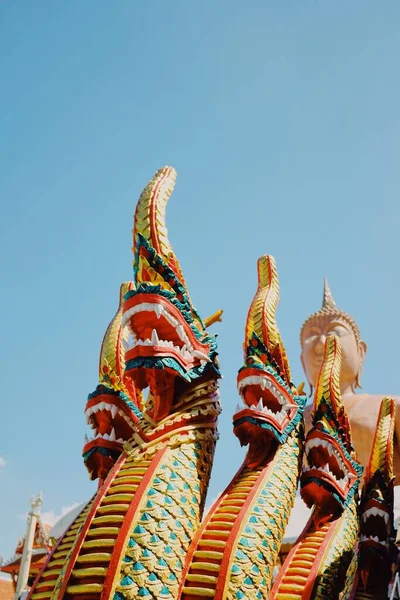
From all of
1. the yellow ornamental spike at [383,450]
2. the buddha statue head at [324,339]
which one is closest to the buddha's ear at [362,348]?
the buddha statue head at [324,339]

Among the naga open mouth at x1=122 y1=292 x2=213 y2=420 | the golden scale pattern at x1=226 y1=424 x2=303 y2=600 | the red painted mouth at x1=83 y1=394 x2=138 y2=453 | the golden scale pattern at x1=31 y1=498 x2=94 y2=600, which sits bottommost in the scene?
the golden scale pattern at x1=31 y1=498 x2=94 y2=600

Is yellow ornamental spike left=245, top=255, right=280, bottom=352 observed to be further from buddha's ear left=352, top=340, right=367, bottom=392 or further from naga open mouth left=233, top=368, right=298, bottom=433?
buddha's ear left=352, top=340, right=367, bottom=392

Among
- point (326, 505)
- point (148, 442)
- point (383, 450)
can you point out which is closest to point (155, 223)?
point (148, 442)

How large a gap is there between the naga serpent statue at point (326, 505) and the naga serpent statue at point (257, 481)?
0.29 m

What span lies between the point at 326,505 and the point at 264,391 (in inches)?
54.8

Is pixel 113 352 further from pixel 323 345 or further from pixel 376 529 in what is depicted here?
pixel 323 345

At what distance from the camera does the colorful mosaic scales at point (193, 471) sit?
14.8 feet

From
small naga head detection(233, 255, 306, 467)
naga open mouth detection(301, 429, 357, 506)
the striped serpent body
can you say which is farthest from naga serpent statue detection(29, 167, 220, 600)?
naga open mouth detection(301, 429, 357, 506)

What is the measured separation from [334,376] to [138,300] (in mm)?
2360

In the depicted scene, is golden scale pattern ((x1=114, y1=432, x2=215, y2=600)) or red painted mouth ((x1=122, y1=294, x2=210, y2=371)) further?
red painted mouth ((x1=122, y1=294, x2=210, y2=371))

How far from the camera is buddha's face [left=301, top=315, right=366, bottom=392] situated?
13.6m

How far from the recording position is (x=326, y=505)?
6203mm

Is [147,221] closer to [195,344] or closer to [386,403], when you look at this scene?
[195,344]

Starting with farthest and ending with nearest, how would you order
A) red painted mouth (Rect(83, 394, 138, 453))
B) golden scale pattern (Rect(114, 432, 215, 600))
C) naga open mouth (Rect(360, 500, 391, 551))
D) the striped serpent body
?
naga open mouth (Rect(360, 500, 391, 551))
red painted mouth (Rect(83, 394, 138, 453))
the striped serpent body
golden scale pattern (Rect(114, 432, 215, 600))
